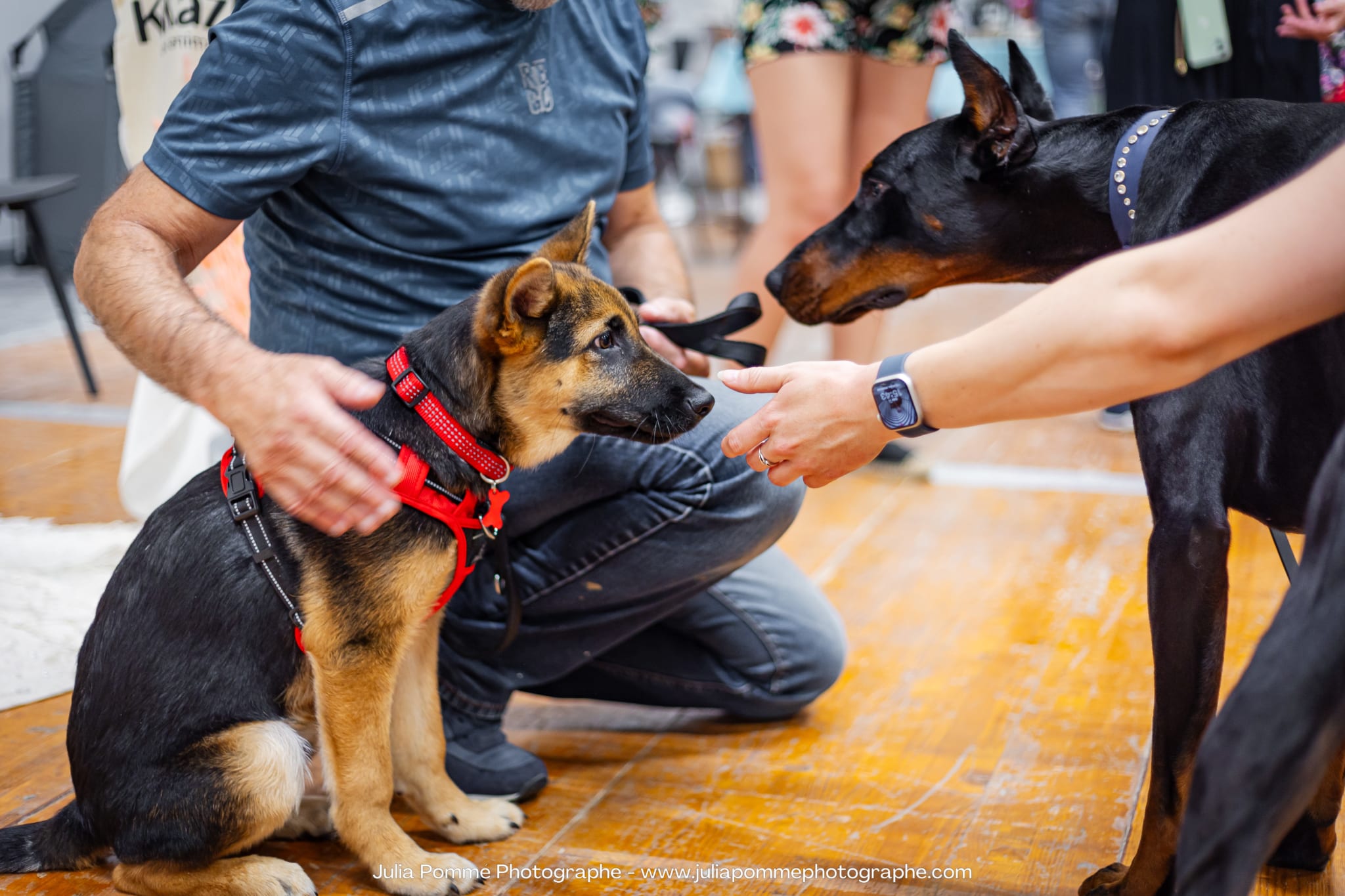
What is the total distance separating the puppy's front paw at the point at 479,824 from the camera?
1.70 metres

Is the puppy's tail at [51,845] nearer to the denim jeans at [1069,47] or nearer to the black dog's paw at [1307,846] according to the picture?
the black dog's paw at [1307,846]

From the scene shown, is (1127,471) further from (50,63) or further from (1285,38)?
(50,63)

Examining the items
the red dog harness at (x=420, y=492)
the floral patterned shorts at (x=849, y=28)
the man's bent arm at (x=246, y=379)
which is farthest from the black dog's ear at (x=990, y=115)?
the floral patterned shorts at (x=849, y=28)

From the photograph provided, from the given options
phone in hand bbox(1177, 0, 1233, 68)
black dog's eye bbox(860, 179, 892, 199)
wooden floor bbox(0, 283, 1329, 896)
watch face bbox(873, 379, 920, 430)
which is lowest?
wooden floor bbox(0, 283, 1329, 896)

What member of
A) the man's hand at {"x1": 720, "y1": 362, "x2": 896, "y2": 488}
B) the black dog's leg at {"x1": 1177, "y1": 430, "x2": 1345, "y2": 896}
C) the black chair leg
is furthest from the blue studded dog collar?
the black chair leg

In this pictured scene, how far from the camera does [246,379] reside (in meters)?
1.29

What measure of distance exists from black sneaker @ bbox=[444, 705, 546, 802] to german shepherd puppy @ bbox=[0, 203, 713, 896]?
250 mm

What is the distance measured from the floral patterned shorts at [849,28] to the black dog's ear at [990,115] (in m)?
1.31

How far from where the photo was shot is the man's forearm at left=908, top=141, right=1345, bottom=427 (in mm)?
940

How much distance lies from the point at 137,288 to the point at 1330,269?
127cm

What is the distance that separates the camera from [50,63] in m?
4.20

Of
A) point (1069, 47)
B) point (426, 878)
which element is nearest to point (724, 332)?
point (426, 878)

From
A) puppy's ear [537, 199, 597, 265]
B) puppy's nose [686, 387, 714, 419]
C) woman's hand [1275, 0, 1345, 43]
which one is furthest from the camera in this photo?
woman's hand [1275, 0, 1345, 43]

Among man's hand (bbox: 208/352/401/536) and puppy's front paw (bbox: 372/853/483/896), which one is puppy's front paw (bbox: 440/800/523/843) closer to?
puppy's front paw (bbox: 372/853/483/896)
